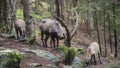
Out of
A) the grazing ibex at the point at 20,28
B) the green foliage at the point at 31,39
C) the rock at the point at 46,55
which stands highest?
the grazing ibex at the point at 20,28

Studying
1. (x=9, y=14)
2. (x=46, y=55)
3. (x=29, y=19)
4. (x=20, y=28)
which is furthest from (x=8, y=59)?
(x=9, y=14)

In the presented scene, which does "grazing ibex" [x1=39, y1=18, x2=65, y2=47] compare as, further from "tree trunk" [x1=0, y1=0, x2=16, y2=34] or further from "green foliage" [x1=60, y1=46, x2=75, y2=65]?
"tree trunk" [x1=0, y1=0, x2=16, y2=34]

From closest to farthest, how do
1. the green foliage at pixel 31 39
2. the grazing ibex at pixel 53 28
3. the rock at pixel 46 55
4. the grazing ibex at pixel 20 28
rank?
the rock at pixel 46 55 → the green foliage at pixel 31 39 → the grazing ibex at pixel 53 28 → the grazing ibex at pixel 20 28

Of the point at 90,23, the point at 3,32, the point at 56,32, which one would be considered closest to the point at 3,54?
the point at 56,32

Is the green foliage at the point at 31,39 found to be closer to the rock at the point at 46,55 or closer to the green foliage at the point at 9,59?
the rock at the point at 46,55

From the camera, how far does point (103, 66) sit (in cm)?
1734

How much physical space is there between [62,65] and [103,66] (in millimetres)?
4782

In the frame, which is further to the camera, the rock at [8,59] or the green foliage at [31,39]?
the green foliage at [31,39]

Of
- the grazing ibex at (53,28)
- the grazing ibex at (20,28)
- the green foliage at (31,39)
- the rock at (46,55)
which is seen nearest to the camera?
the rock at (46,55)

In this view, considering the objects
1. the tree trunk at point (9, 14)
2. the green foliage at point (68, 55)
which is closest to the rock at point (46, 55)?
the green foliage at point (68, 55)

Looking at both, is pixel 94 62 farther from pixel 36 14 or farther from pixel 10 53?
pixel 36 14

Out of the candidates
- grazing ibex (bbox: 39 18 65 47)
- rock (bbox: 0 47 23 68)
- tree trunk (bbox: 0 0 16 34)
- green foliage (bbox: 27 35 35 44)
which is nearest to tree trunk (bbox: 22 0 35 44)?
green foliage (bbox: 27 35 35 44)

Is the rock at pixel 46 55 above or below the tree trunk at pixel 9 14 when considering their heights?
below

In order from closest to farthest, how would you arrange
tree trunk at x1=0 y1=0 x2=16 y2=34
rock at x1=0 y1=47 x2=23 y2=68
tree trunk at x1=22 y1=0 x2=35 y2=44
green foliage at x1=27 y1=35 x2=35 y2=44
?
rock at x1=0 y1=47 x2=23 y2=68
green foliage at x1=27 y1=35 x2=35 y2=44
tree trunk at x1=22 y1=0 x2=35 y2=44
tree trunk at x1=0 y1=0 x2=16 y2=34
